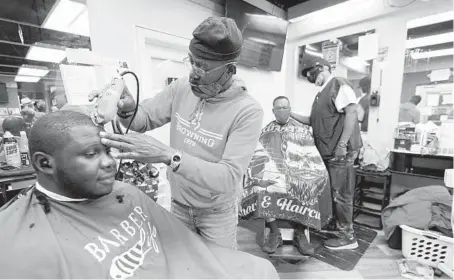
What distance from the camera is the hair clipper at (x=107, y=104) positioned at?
0.87 metres

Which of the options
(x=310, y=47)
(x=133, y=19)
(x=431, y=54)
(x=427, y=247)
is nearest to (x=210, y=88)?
(x=133, y=19)

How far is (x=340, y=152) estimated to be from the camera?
85.9 inches

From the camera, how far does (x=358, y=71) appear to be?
3293mm

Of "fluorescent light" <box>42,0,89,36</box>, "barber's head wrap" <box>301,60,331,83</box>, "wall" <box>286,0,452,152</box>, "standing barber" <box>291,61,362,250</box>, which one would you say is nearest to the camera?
"fluorescent light" <box>42,0,89,36</box>

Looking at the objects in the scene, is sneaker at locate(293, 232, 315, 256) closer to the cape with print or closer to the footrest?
the footrest

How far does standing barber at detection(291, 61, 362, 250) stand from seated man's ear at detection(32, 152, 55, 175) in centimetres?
207

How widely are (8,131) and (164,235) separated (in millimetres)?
1378

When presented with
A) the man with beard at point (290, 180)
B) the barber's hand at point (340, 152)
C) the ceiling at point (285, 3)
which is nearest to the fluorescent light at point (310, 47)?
the ceiling at point (285, 3)

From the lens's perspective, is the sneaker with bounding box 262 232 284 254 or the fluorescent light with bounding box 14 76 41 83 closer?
the fluorescent light with bounding box 14 76 41 83

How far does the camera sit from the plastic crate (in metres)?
1.88

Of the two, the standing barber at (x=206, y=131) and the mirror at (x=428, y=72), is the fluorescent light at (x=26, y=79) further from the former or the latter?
the mirror at (x=428, y=72)

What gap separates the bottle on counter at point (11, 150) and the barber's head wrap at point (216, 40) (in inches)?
55.8

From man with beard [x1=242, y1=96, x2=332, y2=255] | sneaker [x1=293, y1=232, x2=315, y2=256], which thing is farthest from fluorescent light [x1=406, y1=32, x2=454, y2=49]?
sneaker [x1=293, y1=232, x2=315, y2=256]

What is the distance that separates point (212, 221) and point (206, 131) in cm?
41
